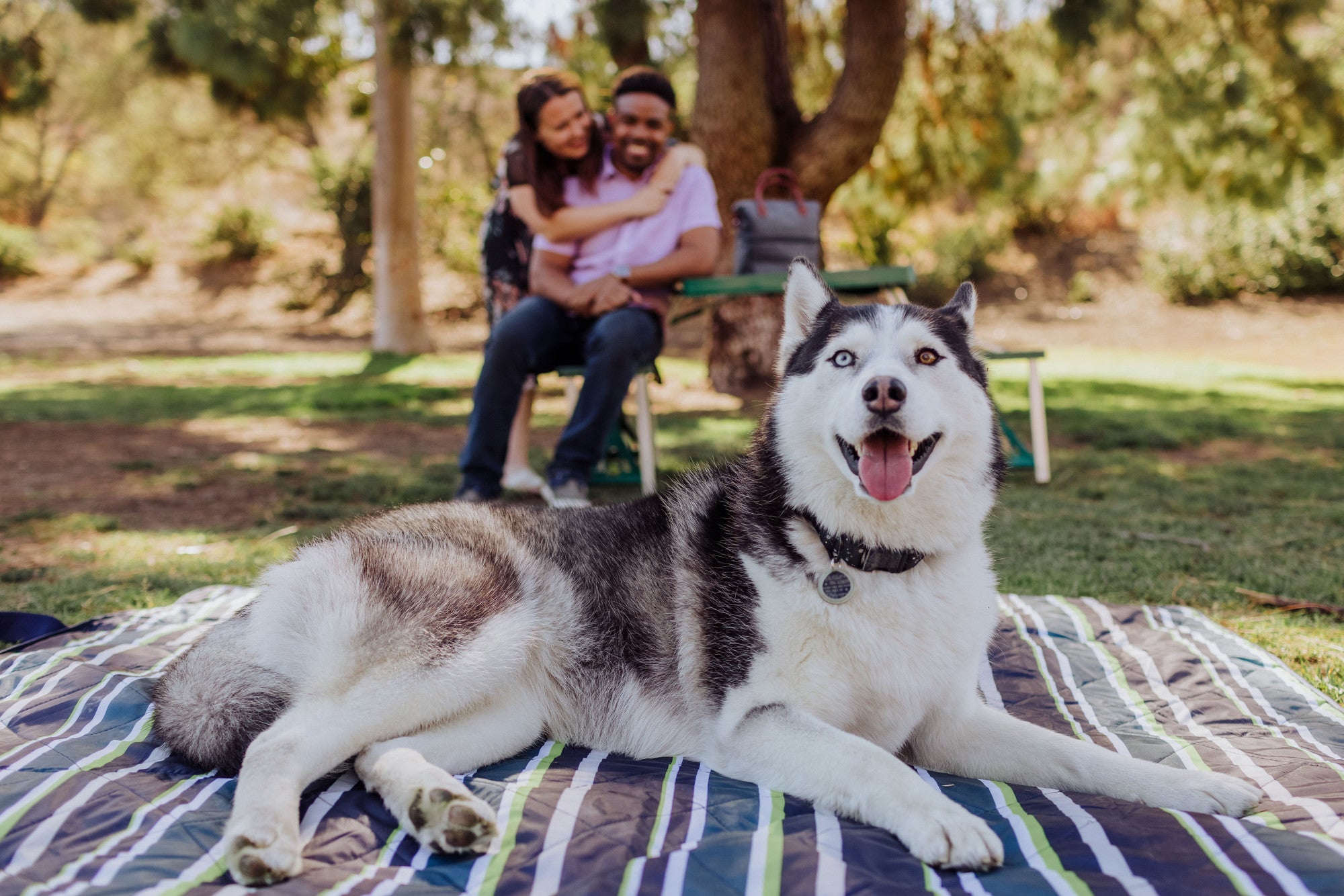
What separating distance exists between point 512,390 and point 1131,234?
1889 centimetres

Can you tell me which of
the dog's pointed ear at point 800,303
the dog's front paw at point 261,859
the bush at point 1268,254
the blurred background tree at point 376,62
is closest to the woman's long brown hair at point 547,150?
the dog's pointed ear at point 800,303

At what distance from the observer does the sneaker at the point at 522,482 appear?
17.4 feet

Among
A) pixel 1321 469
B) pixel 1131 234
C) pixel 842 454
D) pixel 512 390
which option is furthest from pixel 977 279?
pixel 842 454

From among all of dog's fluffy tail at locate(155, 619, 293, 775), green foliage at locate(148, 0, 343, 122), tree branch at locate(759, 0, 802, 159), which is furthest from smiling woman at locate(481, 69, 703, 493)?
green foliage at locate(148, 0, 343, 122)

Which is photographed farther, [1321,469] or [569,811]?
[1321,469]

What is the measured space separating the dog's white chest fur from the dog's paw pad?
26.0 inches

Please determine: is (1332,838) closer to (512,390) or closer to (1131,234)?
(512,390)

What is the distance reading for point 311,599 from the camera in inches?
85.4

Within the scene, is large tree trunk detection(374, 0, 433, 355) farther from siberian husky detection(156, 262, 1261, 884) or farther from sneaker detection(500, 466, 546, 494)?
siberian husky detection(156, 262, 1261, 884)

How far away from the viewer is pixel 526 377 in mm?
4816

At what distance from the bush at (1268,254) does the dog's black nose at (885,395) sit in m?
16.5

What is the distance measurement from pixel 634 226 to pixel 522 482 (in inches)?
62.7

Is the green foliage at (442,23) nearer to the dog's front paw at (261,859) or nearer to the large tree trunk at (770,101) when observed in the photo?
the large tree trunk at (770,101)

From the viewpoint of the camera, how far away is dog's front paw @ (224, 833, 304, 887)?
171 centimetres
